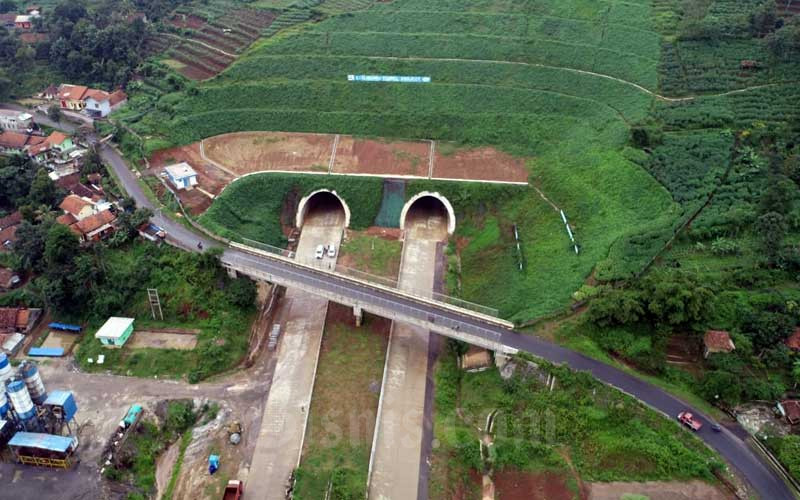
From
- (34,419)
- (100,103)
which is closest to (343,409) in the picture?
(34,419)

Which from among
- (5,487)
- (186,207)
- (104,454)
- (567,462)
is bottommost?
(5,487)

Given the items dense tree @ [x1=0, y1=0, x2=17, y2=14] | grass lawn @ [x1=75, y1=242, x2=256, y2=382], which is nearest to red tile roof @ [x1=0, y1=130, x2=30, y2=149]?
grass lawn @ [x1=75, y1=242, x2=256, y2=382]

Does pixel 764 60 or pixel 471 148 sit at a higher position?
pixel 764 60

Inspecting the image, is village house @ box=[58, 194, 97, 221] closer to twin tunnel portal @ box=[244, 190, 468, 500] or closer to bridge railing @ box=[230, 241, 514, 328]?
bridge railing @ box=[230, 241, 514, 328]

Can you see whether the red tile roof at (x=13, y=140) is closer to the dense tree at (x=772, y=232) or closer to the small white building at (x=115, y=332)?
the small white building at (x=115, y=332)

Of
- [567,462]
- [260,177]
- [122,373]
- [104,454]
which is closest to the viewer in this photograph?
[567,462]

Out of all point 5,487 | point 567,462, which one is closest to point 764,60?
point 567,462

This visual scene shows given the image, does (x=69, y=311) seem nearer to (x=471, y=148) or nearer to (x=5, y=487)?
(x=5, y=487)
